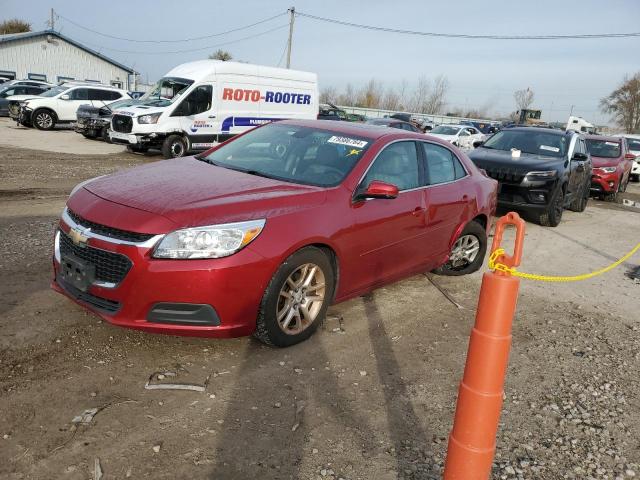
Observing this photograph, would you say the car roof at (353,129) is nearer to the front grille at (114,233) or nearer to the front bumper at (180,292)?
the front bumper at (180,292)

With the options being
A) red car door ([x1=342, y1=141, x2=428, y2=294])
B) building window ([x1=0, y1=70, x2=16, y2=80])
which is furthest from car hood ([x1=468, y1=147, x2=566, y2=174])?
building window ([x1=0, y1=70, x2=16, y2=80])

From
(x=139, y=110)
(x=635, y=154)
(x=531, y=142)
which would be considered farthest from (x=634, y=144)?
(x=139, y=110)

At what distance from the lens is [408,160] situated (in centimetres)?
489

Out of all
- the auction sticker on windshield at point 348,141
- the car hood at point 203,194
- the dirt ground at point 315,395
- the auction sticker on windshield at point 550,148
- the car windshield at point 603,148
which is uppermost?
the car windshield at point 603,148

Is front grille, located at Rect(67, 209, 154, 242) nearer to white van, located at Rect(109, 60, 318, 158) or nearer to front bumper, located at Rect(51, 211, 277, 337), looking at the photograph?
front bumper, located at Rect(51, 211, 277, 337)

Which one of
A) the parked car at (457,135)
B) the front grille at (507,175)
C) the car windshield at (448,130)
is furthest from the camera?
the car windshield at (448,130)

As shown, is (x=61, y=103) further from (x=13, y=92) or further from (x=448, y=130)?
(x=448, y=130)

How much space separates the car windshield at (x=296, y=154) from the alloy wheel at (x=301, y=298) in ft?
2.41

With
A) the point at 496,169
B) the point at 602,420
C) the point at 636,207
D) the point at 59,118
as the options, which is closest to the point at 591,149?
the point at 636,207

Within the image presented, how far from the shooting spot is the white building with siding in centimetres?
4006

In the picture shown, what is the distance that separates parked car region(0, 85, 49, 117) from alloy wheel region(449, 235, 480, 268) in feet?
83.1

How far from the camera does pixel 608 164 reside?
13.9 m

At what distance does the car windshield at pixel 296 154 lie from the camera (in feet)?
14.2

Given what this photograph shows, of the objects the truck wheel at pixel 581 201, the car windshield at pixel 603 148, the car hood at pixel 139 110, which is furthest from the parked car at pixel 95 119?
the car windshield at pixel 603 148
